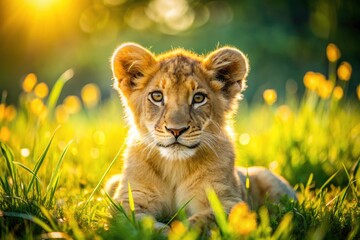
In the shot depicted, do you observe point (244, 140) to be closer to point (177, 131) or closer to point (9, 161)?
point (177, 131)

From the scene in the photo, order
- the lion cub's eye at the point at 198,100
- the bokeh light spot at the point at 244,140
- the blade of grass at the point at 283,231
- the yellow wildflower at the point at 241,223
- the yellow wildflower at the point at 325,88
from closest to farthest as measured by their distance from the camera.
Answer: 1. the yellow wildflower at the point at 241,223
2. the blade of grass at the point at 283,231
3. the lion cub's eye at the point at 198,100
4. the yellow wildflower at the point at 325,88
5. the bokeh light spot at the point at 244,140

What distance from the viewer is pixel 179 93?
409 cm

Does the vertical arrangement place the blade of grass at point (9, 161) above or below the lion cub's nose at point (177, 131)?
below

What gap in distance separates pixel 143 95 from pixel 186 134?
2.26ft

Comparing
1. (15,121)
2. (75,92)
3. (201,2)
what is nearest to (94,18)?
(75,92)

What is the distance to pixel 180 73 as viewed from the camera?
4.20m

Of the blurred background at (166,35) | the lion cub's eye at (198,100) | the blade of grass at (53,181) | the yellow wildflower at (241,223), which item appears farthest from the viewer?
the blurred background at (166,35)

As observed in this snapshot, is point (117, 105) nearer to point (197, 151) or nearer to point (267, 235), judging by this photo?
point (197, 151)

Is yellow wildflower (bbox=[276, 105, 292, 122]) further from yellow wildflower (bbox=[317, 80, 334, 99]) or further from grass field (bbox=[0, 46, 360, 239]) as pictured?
yellow wildflower (bbox=[317, 80, 334, 99])

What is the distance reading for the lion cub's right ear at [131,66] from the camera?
14.5 feet

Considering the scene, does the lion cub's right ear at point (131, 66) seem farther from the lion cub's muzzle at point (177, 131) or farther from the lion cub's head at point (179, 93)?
the lion cub's muzzle at point (177, 131)

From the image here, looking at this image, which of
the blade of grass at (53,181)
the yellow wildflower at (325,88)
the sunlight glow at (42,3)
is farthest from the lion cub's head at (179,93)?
the sunlight glow at (42,3)

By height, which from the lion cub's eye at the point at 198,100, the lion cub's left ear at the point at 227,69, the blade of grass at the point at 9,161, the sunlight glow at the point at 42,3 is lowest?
the blade of grass at the point at 9,161

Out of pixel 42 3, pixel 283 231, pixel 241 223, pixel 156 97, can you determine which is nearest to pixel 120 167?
pixel 156 97
